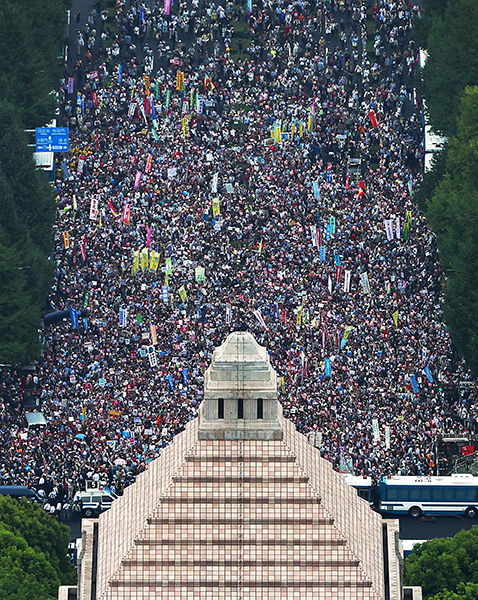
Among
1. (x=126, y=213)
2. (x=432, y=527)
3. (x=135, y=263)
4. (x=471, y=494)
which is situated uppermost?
(x=126, y=213)

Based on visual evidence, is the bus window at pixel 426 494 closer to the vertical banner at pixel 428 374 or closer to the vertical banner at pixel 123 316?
the vertical banner at pixel 428 374

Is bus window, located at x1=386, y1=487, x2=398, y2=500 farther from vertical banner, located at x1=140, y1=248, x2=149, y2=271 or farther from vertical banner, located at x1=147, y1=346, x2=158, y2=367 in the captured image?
vertical banner, located at x1=140, y1=248, x2=149, y2=271

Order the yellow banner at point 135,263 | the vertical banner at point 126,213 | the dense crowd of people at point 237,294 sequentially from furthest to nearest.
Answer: the vertical banner at point 126,213
the yellow banner at point 135,263
the dense crowd of people at point 237,294

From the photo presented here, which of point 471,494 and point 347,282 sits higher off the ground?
point 347,282

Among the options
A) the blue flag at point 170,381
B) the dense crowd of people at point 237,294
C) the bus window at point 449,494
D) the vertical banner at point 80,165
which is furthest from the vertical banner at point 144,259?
the bus window at point 449,494

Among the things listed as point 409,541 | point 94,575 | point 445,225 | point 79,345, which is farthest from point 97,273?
point 94,575

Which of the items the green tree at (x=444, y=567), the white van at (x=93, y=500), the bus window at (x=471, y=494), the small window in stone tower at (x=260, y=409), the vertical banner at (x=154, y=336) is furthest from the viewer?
the vertical banner at (x=154, y=336)

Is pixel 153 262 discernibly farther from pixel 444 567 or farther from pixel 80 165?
pixel 444 567

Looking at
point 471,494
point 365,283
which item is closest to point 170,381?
point 365,283
